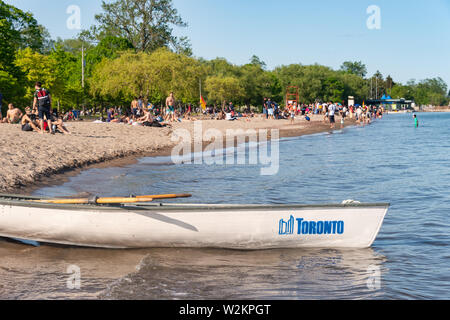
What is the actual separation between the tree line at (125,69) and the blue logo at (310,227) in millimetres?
29698

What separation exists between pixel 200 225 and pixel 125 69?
40.0 metres

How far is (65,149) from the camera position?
17.7 m

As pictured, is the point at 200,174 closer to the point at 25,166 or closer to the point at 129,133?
the point at 25,166

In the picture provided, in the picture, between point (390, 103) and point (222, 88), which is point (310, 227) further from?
point (390, 103)

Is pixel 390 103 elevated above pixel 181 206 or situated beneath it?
elevated above

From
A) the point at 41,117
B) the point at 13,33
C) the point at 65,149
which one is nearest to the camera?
the point at 65,149

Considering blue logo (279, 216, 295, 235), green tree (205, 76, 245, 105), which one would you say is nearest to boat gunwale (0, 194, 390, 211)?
blue logo (279, 216, 295, 235)

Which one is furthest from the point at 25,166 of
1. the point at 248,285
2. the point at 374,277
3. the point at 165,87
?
the point at 165,87

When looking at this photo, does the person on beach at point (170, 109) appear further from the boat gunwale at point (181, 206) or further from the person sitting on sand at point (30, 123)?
the boat gunwale at point (181, 206)

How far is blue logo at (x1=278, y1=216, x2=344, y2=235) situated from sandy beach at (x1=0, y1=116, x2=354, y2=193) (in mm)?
6997

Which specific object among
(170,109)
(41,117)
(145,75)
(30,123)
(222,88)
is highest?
(222,88)

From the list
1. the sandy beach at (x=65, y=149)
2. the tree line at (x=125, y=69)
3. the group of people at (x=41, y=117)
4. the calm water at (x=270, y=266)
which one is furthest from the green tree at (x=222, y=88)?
the calm water at (x=270, y=266)

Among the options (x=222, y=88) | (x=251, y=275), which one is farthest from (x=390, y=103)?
→ (x=251, y=275)

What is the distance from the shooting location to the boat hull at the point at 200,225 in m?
7.34
